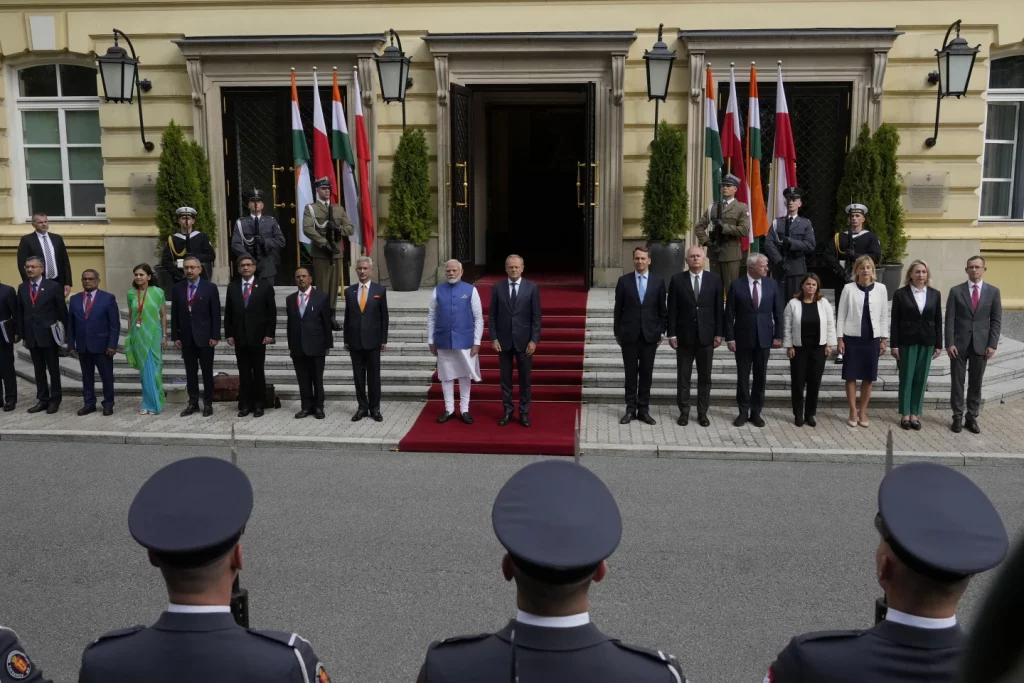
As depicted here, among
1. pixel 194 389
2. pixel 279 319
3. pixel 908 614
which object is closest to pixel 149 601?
pixel 908 614

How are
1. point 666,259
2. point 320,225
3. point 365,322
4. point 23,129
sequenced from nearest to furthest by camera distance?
point 365,322 < point 320,225 < point 666,259 < point 23,129

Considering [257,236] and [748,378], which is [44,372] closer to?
[257,236]

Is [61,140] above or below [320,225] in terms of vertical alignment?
above

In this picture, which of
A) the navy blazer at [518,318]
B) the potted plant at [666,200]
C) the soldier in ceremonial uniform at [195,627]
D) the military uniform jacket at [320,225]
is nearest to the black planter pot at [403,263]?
the military uniform jacket at [320,225]

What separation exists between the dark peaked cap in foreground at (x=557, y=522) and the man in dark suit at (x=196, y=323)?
32.6 ft

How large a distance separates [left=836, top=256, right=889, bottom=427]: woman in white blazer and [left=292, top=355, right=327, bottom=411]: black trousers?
5.98 metres

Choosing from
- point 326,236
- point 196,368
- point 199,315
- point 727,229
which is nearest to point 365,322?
point 199,315

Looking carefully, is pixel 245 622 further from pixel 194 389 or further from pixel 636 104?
pixel 636 104

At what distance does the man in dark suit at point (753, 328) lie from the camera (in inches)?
448

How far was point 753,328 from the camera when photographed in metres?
11.4

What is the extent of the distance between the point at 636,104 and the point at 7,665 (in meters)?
14.7

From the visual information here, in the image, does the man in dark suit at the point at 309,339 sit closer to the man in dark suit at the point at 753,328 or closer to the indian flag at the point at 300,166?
the indian flag at the point at 300,166

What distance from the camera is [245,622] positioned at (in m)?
3.41

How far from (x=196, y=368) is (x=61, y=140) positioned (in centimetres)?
787
